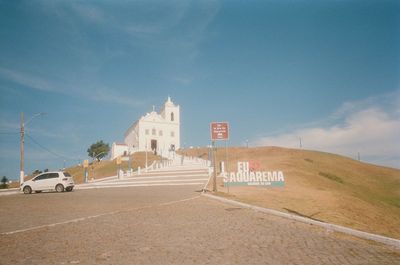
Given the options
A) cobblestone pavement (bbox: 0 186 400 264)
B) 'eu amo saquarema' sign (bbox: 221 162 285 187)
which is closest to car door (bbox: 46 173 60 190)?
'eu amo saquarema' sign (bbox: 221 162 285 187)

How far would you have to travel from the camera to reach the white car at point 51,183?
2731cm

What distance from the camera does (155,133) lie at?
84.2 meters

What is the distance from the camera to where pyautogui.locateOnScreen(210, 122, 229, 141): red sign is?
19859 mm

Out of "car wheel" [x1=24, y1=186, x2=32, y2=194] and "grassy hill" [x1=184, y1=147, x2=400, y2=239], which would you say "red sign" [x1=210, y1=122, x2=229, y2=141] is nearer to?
"grassy hill" [x1=184, y1=147, x2=400, y2=239]

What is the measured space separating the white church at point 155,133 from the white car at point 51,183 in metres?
51.7

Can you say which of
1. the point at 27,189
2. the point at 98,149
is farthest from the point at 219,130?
the point at 98,149

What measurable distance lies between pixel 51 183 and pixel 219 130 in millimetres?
16639

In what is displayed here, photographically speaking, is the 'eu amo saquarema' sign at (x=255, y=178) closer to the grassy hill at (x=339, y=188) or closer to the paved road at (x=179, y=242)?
the grassy hill at (x=339, y=188)

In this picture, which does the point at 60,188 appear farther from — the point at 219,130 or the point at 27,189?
the point at 219,130

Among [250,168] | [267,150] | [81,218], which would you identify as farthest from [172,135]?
[81,218]

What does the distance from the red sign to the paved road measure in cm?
861

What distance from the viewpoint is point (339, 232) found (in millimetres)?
8789

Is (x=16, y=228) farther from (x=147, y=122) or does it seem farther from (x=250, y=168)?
(x=147, y=122)

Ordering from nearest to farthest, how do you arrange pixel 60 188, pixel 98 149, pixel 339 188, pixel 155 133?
pixel 60 188
pixel 339 188
pixel 155 133
pixel 98 149
